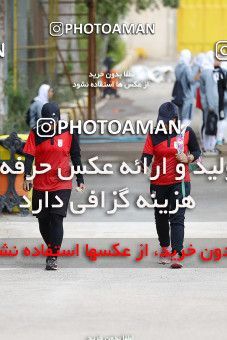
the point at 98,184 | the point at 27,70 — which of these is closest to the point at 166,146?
the point at 98,184

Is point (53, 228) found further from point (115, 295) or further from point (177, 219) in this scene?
point (115, 295)

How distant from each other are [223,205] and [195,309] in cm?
665

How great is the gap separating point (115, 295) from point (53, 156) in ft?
6.15

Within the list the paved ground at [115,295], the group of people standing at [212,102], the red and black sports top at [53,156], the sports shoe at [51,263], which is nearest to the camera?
the paved ground at [115,295]

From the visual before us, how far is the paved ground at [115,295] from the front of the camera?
35.0 feet

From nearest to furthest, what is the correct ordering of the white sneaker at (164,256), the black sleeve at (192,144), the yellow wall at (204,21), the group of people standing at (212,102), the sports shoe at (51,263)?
the sports shoe at (51,263) < the black sleeve at (192,144) < the white sneaker at (164,256) < the group of people standing at (212,102) < the yellow wall at (204,21)

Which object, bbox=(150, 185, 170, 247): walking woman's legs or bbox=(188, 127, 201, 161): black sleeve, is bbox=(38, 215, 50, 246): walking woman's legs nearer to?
bbox=(150, 185, 170, 247): walking woman's legs

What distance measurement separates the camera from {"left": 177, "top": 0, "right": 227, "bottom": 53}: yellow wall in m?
54.4

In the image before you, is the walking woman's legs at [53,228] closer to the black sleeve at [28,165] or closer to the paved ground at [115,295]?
the paved ground at [115,295]

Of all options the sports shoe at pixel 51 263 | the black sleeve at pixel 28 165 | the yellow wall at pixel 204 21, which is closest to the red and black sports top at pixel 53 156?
the black sleeve at pixel 28 165

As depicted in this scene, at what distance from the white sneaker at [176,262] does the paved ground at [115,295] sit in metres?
0.11

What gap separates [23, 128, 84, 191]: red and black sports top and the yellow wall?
40.7m

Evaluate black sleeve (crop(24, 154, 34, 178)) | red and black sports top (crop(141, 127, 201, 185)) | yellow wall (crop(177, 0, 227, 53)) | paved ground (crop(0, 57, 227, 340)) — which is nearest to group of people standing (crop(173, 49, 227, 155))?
paved ground (crop(0, 57, 227, 340))

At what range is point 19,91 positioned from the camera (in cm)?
2720
